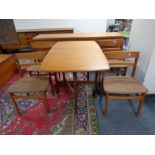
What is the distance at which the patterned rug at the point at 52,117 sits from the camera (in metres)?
1.56

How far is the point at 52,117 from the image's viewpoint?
1722 mm

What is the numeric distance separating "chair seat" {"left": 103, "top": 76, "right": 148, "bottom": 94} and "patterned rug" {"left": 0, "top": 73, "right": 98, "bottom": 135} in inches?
18.3

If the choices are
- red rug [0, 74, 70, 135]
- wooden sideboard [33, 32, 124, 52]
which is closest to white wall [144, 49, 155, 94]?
wooden sideboard [33, 32, 124, 52]

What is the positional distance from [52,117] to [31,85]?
0.52 meters

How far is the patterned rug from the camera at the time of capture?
61.2 inches

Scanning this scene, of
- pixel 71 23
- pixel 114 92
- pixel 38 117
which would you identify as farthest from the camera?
pixel 71 23

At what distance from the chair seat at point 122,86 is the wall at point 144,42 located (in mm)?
384

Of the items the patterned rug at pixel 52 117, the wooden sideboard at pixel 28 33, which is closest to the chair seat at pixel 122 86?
the patterned rug at pixel 52 117

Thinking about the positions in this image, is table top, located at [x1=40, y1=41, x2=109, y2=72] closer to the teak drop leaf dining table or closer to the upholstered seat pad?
the teak drop leaf dining table

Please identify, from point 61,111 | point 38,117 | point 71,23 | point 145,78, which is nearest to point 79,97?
point 61,111

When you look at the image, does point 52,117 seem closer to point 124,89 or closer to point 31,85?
point 31,85

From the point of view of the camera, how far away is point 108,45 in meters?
2.25

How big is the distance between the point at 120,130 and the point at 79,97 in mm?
786

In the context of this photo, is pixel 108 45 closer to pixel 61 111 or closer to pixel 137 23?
pixel 137 23
